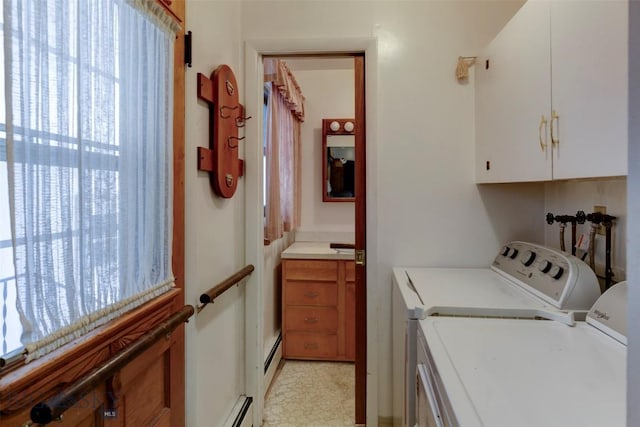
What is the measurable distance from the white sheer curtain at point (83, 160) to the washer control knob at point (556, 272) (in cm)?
139

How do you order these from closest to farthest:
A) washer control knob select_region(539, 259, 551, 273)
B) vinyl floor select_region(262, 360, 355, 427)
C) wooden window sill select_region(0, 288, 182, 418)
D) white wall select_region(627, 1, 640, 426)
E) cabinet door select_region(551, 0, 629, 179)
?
white wall select_region(627, 1, 640, 426)
wooden window sill select_region(0, 288, 182, 418)
cabinet door select_region(551, 0, 629, 179)
washer control knob select_region(539, 259, 551, 273)
vinyl floor select_region(262, 360, 355, 427)

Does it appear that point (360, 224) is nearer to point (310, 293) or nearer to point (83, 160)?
point (310, 293)

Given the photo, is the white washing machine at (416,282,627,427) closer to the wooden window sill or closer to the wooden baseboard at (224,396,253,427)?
the wooden window sill

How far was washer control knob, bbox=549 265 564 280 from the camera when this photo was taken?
1.21m

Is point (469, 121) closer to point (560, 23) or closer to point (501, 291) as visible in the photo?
point (560, 23)

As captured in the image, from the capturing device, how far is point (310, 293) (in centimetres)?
261

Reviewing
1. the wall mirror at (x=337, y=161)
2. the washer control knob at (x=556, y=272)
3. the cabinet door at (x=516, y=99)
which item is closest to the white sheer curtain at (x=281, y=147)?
the wall mirror at (x=337, y=161)

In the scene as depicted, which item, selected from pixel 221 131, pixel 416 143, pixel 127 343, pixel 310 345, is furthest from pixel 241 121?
pixel 310 345

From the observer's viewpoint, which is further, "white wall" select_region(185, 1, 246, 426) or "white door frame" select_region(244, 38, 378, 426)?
"white door frame" select_region(244, 38, 378, 426)

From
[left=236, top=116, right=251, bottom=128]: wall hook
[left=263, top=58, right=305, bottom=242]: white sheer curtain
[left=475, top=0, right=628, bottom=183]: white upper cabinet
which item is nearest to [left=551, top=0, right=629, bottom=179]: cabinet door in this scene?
[left=475, top=0, right=628, bottom=183]: white upper cabinet

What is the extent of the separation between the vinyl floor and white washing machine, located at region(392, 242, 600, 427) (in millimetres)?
534

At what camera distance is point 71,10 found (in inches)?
27.0

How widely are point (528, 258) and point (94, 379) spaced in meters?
1.62

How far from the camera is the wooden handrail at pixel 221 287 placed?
1.29 m
